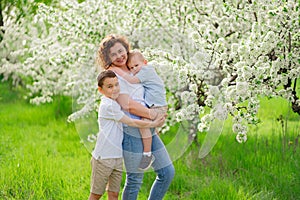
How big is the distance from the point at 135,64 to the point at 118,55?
0.44ft

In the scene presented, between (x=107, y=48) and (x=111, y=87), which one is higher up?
(x=107, y=48)

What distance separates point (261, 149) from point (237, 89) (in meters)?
2.00

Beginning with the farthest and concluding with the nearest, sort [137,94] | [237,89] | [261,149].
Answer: [261,149], [237,89], [137,94]

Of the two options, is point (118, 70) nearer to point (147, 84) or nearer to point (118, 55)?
point (118, 55)

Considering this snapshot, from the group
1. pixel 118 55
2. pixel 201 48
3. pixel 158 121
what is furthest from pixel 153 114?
pixel 201 48

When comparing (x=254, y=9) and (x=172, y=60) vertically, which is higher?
(x=254, y=9)

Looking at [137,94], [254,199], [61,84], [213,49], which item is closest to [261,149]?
[254,199]

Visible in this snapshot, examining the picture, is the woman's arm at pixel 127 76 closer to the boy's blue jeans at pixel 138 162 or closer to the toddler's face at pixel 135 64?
the toddler's face at pixel 135 64

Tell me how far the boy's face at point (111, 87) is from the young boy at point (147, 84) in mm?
70

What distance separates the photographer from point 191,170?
5398 mm

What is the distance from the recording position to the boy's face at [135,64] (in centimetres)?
324

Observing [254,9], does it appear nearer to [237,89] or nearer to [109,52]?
[237,89]

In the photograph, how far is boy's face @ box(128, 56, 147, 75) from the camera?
3.24 m

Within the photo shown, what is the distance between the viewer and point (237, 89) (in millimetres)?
4113
